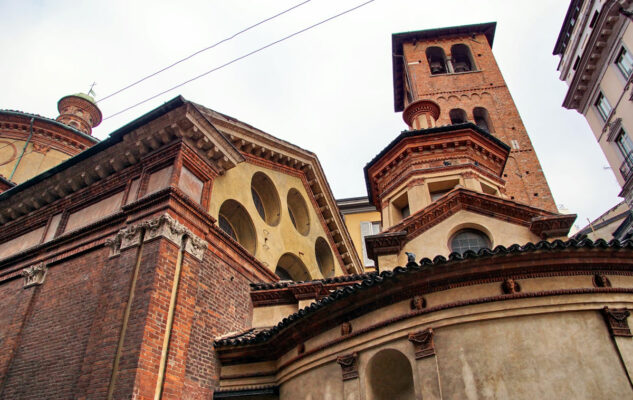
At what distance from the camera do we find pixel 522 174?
77.8 ft

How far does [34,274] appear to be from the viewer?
11891mm

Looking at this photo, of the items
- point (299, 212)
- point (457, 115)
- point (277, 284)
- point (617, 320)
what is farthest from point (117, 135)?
point (457, 115)

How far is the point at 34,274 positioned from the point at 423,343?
10247mm

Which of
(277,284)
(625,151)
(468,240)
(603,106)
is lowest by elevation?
(277,284)

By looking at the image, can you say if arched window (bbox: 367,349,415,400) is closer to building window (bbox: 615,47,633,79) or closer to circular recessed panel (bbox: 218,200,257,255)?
circular recessed panel (bbox: 218,200,257,255)

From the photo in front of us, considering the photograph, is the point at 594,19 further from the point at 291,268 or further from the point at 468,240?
the point at 291,268

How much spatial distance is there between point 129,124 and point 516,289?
989 centimetres

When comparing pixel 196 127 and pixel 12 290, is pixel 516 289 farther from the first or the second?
pixel 12 290

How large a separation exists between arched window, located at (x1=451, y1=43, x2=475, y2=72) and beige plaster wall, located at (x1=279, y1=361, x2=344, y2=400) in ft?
87.2

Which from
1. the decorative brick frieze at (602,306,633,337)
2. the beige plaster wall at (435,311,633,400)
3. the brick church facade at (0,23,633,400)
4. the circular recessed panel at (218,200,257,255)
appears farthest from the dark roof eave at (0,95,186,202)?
the decorative brick frieze at (602,306,633,337)

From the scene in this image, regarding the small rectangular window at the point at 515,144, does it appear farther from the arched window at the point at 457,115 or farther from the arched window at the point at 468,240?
the arched window at the point at 468,240

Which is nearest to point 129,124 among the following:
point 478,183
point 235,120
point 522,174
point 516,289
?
point 235,120

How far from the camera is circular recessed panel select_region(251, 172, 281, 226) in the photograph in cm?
1505

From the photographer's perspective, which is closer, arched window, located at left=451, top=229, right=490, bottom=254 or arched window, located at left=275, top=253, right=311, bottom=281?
arched window, located at left=451, top=229, right=490, bottom=254
